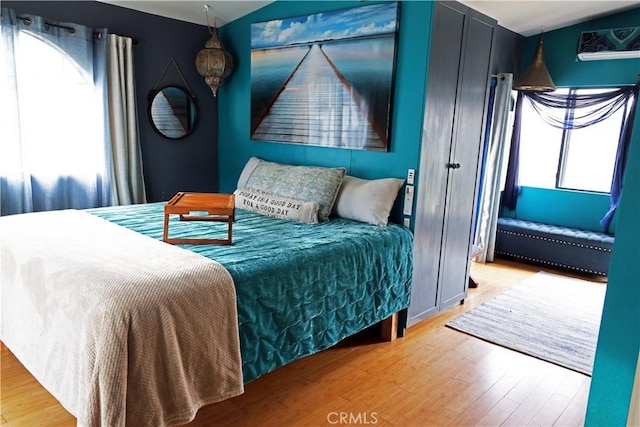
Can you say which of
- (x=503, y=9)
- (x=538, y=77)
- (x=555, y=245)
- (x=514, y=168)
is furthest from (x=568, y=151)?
(x=503, y=9)

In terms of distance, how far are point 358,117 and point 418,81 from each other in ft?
1.55

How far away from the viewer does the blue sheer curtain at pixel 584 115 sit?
422cm

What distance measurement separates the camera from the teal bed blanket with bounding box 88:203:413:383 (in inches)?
76.4

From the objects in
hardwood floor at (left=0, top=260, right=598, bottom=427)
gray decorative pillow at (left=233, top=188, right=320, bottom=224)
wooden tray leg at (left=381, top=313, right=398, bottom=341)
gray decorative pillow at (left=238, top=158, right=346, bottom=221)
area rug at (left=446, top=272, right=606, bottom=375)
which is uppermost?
gray decorative pillow at (left=238, top=158, right=346, bottom=221)

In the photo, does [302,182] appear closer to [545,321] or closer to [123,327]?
[123,327]

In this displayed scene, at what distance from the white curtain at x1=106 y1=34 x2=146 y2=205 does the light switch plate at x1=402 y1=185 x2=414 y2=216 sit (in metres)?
2.17

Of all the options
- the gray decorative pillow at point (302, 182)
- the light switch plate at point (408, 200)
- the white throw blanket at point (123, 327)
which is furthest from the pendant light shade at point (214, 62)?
the white throw blanket at point (123, 327)

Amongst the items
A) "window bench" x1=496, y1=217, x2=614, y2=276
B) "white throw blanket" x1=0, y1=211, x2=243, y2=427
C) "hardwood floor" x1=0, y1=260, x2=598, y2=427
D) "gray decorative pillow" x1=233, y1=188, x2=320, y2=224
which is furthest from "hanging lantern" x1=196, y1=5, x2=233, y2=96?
"window bench" x1=496, y1=217, x2=614, y2=276

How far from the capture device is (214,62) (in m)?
3.69

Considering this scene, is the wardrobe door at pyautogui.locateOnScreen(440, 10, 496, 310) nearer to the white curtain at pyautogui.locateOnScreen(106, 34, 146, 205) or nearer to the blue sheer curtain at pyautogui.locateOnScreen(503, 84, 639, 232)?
the blue sheer curtain at pyautogui.locateOnScreen(503, 84, 639, 232)

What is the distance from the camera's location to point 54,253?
75.1 inches

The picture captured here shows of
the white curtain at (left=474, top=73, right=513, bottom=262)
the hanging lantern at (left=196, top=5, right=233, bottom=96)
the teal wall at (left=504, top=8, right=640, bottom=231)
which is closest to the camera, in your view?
the hanging lantern at (left=196, top=5, right=233, bottom=96)

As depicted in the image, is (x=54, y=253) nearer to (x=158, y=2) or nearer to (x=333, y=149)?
(x=333, y=149)

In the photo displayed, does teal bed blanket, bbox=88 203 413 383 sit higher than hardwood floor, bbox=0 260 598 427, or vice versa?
teal bed blanket, bbox=88 203 413 383
